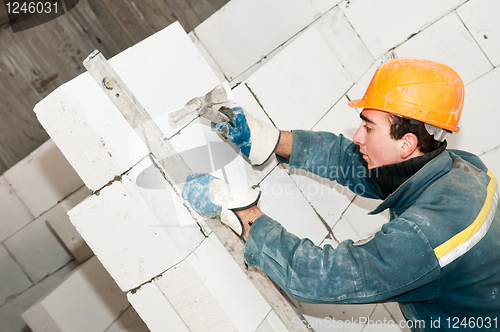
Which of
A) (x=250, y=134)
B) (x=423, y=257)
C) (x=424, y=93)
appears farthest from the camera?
(x=250, y=134)

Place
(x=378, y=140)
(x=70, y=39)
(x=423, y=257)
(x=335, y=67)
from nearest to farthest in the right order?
1. (x=423, y=257)
2. (x=378, y=140)
3. (x=335, y=67)
4. (x=70, y=39)

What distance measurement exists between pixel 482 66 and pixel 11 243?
4356mm

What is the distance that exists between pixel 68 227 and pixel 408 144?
302cm

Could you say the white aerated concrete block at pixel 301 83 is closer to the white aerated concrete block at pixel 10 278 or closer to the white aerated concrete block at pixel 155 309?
the white aerated concrete block at pixel 155 309

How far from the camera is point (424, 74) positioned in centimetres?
179

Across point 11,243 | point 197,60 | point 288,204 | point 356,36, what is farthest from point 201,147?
point 11,243

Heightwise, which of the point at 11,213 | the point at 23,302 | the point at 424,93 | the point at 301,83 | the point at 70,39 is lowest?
the point at 424,93

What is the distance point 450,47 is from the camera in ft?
9.16

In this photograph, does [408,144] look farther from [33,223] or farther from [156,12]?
[33,223]

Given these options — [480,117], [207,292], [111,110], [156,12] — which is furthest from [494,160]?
[156,12]

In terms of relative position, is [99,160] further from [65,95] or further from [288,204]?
[288,204]

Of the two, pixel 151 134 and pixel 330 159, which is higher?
pixel 151 134

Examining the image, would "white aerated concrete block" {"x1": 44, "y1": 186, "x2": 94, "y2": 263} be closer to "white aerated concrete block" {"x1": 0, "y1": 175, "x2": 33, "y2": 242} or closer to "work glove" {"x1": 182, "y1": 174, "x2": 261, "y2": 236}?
"white aerated concrete block" {"x1": 0, "y1": 175, "x2": 33, "y2": 242}

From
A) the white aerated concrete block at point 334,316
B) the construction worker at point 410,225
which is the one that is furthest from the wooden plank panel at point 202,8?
the white aerated concrete block at point 334,316
